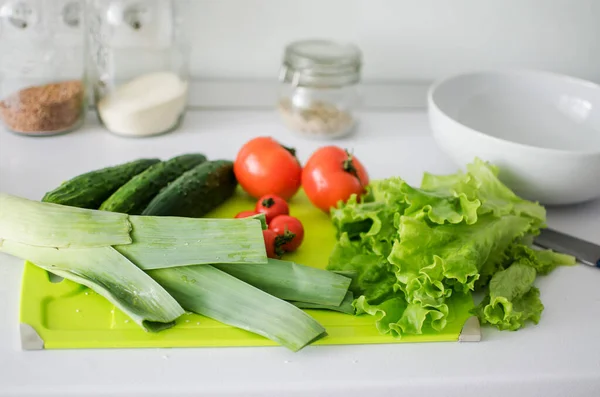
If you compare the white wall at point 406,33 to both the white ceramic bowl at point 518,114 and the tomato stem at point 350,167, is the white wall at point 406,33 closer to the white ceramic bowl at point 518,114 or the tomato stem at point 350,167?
the white ceramic bowl at point 518,114

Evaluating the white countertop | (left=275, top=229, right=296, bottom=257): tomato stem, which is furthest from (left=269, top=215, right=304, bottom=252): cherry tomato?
the white countertop

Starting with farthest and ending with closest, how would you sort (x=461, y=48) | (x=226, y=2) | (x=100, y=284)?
(x=461, y=48)
(x=226, y=2)
(x=100, y=284)

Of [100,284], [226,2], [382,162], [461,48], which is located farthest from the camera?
[461,48]

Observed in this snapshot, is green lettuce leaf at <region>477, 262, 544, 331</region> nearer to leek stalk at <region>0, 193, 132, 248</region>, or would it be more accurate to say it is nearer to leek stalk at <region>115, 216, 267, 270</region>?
leek stalk at <region>115, 216, 267, 270</region>

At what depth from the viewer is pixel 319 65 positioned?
1538 mm

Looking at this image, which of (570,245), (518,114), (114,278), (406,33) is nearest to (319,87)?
(406,33)

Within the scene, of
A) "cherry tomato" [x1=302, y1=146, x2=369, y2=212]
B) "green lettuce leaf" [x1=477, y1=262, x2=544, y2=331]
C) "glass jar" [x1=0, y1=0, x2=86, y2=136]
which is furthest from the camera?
"glass jar" [x1=0, y1=0, x2=86, y2=136]

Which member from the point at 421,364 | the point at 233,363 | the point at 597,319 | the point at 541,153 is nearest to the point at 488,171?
the point at 541,153

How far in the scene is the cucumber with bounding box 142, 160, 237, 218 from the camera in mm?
1154

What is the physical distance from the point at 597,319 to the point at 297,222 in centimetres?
46

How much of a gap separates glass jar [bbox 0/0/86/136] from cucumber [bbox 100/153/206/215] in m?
0.36

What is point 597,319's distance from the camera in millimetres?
1052

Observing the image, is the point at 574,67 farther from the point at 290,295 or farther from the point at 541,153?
the point at 290,295

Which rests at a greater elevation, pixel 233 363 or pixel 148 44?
pixel 148 44
